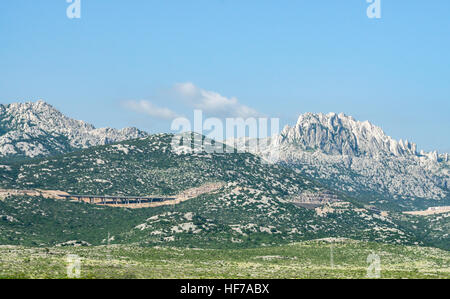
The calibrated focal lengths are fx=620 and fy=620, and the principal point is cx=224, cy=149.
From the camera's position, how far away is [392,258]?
196 meters

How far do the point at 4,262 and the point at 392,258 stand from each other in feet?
391

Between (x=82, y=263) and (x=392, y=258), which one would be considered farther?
(x=392, y=258)

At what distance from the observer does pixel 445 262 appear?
7559 inches

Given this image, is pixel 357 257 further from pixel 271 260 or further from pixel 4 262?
pixel 4 262

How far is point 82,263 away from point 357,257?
93608 mm
